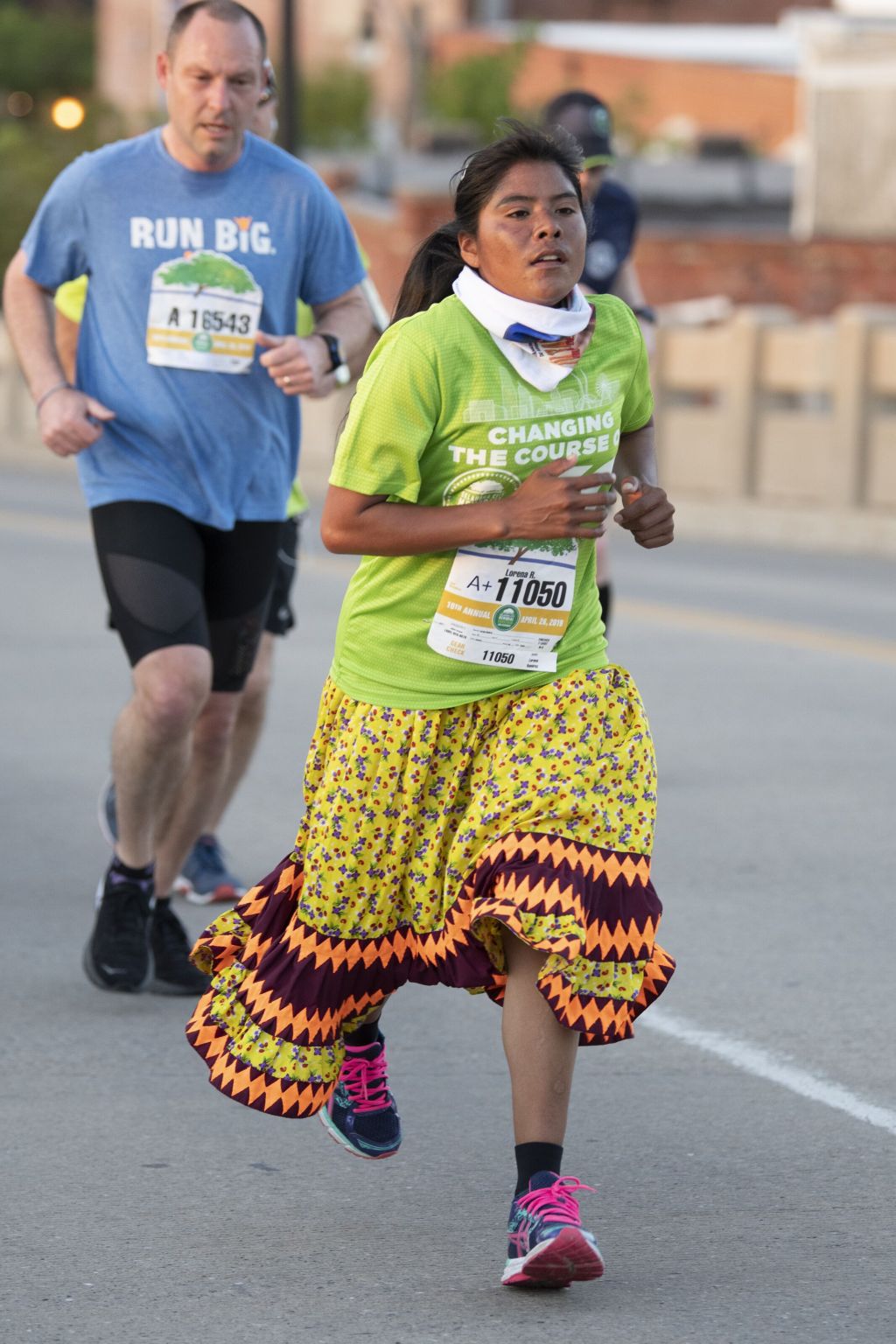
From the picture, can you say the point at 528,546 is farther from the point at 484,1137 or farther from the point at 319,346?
the point at 319,346

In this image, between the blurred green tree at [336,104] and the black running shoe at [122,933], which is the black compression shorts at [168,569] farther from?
the blurred green tree at [336,104]

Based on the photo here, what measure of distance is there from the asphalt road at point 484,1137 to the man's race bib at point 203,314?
1.52 m

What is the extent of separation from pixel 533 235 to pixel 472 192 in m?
0.16

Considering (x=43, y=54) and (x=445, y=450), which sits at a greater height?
(x=43, y=54)

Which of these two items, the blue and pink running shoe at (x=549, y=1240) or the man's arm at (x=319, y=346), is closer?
the blue and pink running shoe at (x=549, y=1240)

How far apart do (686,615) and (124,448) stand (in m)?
8.45

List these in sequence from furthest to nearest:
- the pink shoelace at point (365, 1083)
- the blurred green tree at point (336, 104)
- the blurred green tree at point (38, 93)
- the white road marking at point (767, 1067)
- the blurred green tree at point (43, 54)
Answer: the blurred green tree at point (43, 54) → the blurred green tree at point (336, 104) → the blurred green tree at point (38, 93) → the white road marking at point (767, 1067) → the pink shoelace at point (365, 1083)

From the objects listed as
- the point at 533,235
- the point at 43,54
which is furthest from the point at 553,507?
the point at 43,54

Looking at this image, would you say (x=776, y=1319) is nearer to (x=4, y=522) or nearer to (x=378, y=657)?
(x=378, y=657)

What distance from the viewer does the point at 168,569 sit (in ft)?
20.1

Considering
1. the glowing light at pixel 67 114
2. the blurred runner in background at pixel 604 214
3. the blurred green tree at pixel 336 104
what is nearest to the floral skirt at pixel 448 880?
the blurred runner in background at pixel 604 214

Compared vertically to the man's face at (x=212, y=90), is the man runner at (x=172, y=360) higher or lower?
lower

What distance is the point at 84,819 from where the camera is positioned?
28.1 ft

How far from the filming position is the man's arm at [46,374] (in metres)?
5.98
